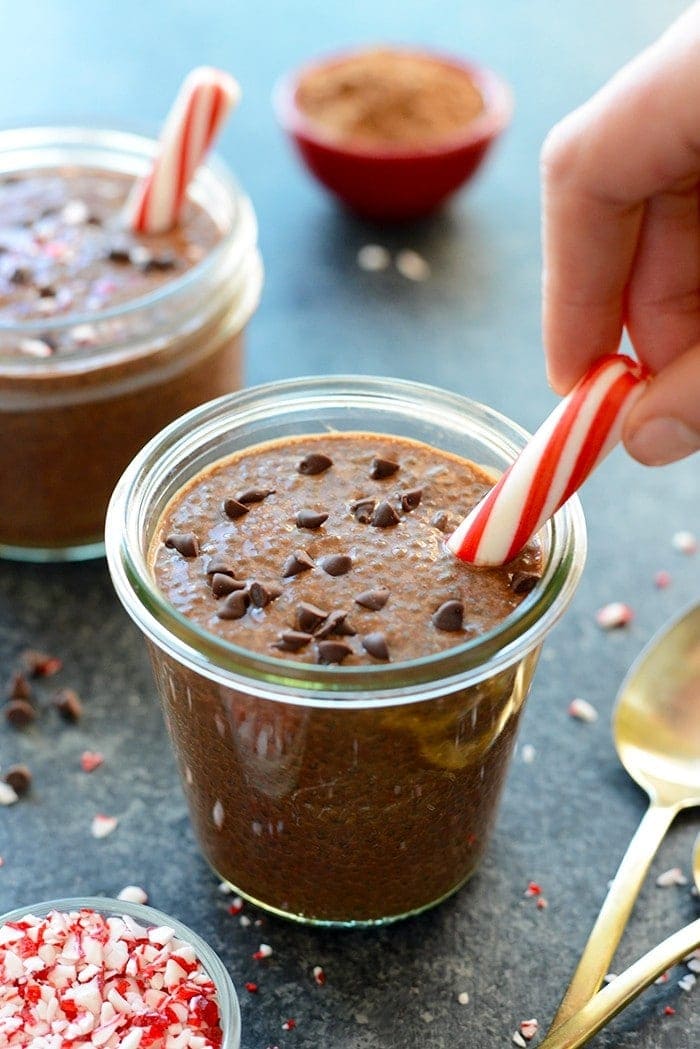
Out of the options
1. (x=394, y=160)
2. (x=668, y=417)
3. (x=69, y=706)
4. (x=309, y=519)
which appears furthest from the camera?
(x=394, y=160)

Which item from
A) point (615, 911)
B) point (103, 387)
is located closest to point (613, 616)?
point (615, 911)

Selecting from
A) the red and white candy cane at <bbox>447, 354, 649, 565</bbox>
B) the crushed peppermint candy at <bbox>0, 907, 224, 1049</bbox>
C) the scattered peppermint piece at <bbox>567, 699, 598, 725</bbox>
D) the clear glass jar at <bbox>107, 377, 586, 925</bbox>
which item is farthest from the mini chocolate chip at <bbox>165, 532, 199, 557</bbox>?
the scattered peppermint piece at <bbox>567, 699, 598, 725</bbox>

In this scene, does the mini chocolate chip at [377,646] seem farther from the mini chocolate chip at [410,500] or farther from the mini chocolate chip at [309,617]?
the mini chocolate chip at [410,500]

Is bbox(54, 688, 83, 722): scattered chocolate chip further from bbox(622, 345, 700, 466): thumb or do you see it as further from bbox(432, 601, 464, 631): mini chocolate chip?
bbox(622, 345, 700, 466): thumb

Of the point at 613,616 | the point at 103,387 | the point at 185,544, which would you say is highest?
the point at 185,544

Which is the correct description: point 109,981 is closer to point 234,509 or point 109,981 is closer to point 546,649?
point 234,509
